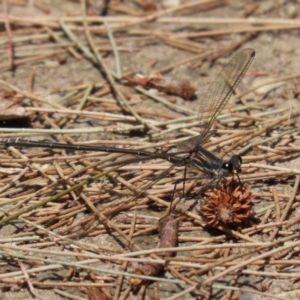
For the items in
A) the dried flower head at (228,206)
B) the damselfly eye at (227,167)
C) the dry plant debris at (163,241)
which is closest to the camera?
the dry plant debris at (163,241)

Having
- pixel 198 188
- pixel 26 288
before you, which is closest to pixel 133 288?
pixel 26 288

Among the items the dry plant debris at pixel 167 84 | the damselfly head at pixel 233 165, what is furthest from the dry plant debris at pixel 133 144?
the damselfly head at pixel 233 165

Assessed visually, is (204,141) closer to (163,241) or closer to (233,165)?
(233,165)

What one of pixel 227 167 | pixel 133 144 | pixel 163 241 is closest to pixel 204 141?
pixel 227 167

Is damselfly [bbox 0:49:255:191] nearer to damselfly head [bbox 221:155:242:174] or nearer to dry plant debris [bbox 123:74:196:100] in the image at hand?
damselfly head [bbox 221:155:242:174]

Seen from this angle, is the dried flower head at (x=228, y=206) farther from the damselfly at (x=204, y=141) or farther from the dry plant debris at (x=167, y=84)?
the dry plant debris at (x=167, y=84)

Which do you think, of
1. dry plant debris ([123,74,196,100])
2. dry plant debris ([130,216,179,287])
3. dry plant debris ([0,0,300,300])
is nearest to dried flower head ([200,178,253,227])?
dry plant debris ([0,0,300,300])

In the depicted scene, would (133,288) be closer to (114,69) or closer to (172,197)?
(172,197)
